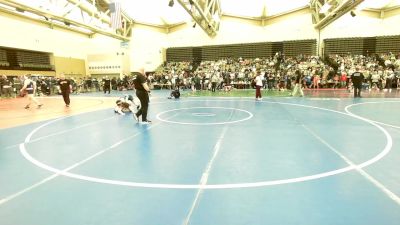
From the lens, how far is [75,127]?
24.4ft

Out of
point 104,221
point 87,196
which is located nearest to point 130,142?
point 87,196

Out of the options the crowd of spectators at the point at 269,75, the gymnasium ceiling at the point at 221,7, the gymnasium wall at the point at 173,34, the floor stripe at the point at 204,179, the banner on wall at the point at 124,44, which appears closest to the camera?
the floor stripe at the point at 204,179

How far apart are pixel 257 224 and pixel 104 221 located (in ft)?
4.57

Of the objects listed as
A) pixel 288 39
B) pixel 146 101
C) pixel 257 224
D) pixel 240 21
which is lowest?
pixel 257 224

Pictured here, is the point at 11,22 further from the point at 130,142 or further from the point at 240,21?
the point at 130,142

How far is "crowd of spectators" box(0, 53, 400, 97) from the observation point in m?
21.2

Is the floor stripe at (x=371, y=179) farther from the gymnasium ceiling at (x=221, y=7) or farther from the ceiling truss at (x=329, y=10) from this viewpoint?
the gymnasium ceiling at (x=221, y=7)

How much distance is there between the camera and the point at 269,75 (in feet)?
75.3

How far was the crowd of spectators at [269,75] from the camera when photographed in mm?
21250

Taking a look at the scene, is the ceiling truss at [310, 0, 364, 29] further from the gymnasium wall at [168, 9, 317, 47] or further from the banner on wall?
the banner on wall

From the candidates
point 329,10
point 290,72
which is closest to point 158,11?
point 290,72

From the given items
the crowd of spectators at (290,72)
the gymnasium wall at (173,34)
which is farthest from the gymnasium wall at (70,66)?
the crowd of spectators at (290,72)

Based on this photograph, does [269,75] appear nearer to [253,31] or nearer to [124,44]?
[253,31]

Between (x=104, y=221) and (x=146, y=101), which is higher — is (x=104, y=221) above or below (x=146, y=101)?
below
